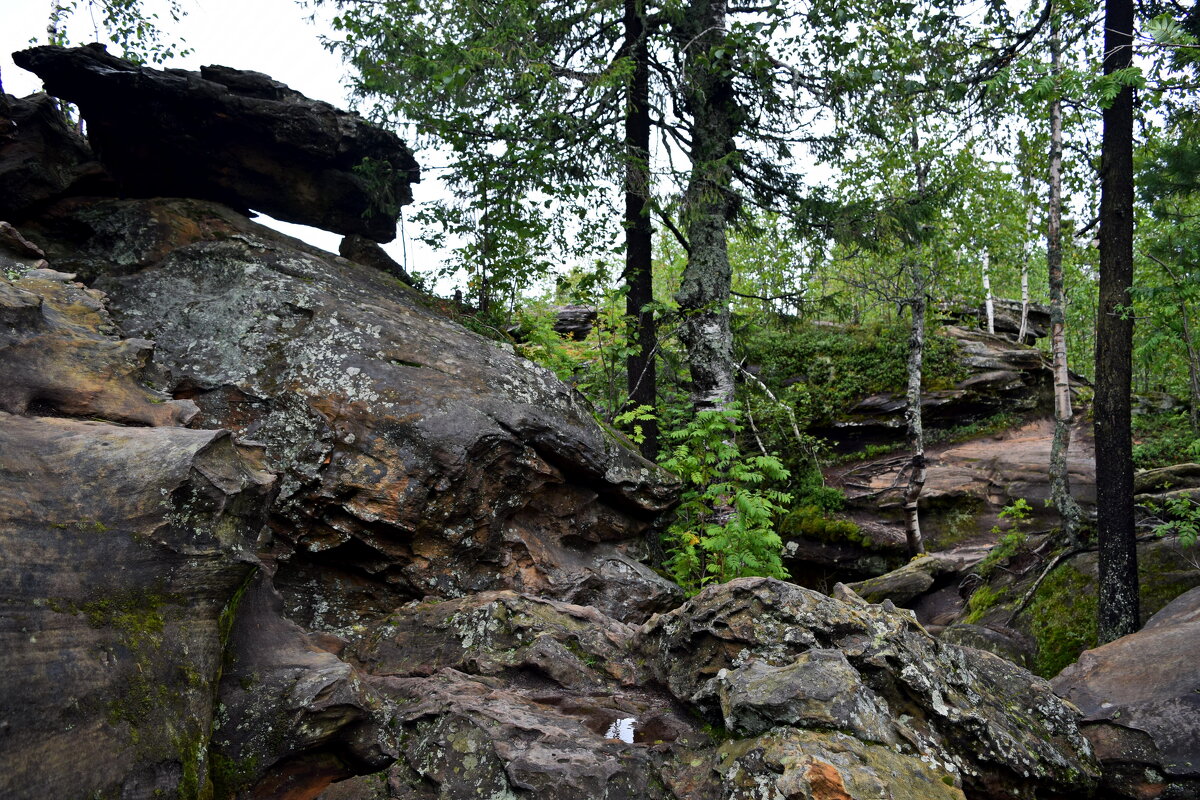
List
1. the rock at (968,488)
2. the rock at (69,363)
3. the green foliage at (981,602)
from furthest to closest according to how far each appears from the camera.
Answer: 1. the rock at (968,488)
2. the green foliage at (981,602)
3. the rock at (69,363)

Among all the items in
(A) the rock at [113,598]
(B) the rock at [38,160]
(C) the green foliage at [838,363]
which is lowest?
(A) the rock at [113,598]

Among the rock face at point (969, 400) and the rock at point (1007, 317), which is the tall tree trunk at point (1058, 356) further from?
the rock at point (1007, 317)

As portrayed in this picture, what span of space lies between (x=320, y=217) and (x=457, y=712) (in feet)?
29.1

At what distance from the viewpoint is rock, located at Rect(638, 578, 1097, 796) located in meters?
3.92

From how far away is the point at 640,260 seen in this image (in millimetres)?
13258

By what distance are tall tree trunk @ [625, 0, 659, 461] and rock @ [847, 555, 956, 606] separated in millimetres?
4748

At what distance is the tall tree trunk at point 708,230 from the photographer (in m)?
11.8

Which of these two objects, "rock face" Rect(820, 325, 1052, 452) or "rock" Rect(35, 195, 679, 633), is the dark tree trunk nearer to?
"rock face" Rect(820, 325, 1052, 452)

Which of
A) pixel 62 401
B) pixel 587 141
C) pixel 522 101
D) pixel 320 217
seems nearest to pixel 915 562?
pixel 587 141

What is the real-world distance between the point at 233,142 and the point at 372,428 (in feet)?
18.0

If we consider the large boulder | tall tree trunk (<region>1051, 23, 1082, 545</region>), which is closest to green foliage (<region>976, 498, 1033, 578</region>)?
tall tree trunk (<region>1051, 23, 1082, 545</region>)

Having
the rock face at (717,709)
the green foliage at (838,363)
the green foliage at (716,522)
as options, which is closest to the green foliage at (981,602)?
the green foliage at (716,522)

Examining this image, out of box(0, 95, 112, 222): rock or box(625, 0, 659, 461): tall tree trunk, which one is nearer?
box(0, 95, 112, 222): rock

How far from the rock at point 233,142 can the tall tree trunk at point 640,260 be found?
4.10 metres
